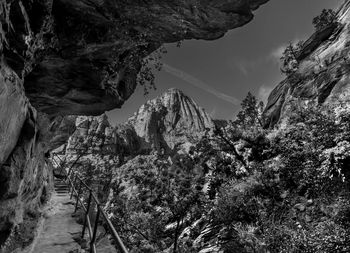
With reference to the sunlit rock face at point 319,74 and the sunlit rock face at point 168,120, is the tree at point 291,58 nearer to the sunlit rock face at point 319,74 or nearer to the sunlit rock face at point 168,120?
the sunlit rock face at point 319,74

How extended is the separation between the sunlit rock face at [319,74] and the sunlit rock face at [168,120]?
6194cm

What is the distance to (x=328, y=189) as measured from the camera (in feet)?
68.6

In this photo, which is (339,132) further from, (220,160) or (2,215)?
(2,215)

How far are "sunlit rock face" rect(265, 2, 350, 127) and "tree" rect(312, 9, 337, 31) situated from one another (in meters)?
1.92

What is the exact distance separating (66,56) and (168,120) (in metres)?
134

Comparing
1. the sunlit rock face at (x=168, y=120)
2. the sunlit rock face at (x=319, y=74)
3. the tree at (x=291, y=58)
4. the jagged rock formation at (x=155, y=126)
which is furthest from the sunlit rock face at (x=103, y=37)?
the sunlit rock face at (x=168, y=120)

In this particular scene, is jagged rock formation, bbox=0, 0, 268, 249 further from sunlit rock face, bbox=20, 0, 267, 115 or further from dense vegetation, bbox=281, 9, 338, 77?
dense vegetation, bbox=281, 9, 338, 77

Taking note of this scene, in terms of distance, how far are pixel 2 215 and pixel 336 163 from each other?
21354mm

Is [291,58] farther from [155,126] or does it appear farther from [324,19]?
[155,126]

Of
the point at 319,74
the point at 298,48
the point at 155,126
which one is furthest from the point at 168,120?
the point at 319,74

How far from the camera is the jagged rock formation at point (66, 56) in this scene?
7445 mm

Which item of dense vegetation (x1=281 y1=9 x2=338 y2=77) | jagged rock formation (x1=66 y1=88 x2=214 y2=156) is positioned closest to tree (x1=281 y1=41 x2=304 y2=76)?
dense vegetation (x1=281 y1=9 x2=338 y2=77)

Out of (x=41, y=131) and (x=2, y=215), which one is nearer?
(x=2, y=215)

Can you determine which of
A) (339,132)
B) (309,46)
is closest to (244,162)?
(339,132)
